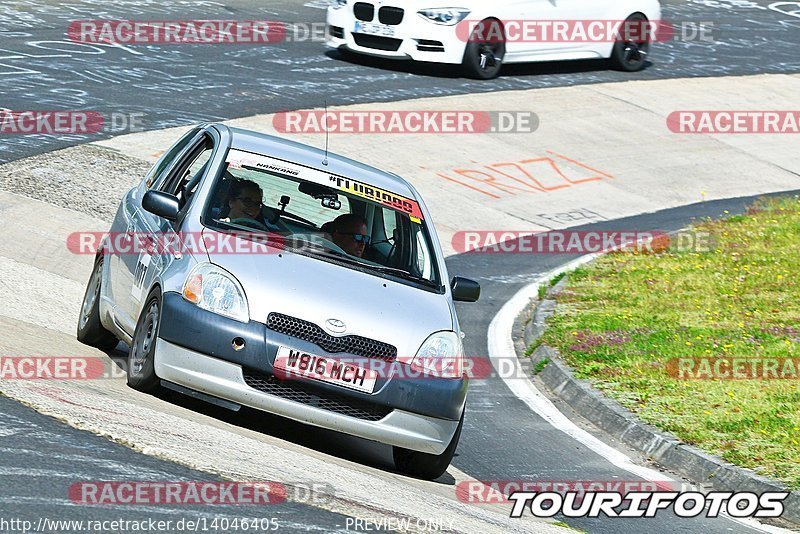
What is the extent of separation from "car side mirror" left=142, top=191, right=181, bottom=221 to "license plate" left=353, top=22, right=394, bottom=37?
42.4 feet

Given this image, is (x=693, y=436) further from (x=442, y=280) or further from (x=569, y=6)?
(x=569, y=6)

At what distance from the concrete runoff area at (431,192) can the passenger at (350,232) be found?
3.87 feet

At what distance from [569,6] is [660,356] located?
1261 centimetres

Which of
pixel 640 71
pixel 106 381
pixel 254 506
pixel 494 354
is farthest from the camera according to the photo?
pixel 640 71

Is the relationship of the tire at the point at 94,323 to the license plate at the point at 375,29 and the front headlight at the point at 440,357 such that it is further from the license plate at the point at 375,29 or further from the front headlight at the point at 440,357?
the license plate at the point at 375,29

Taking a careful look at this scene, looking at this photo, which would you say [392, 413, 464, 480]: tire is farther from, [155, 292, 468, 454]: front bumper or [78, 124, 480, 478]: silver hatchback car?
[155, 292, 468, 454]: front bumper

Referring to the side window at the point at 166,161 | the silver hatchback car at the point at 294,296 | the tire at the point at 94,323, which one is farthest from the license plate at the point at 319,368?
the side window at the point at 166,161

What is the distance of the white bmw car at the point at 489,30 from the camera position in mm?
20484

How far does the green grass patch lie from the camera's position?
929cm

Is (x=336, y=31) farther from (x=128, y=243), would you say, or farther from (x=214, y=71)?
(x=128, y=243)

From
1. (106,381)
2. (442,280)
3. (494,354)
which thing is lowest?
(494,354)

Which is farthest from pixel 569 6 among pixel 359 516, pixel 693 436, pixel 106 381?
pixel 359 516

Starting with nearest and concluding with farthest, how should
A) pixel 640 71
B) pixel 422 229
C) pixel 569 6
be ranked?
pixel 422 229, pixel 569 6, pixel 640 71

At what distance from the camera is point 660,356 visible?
11078 mm
